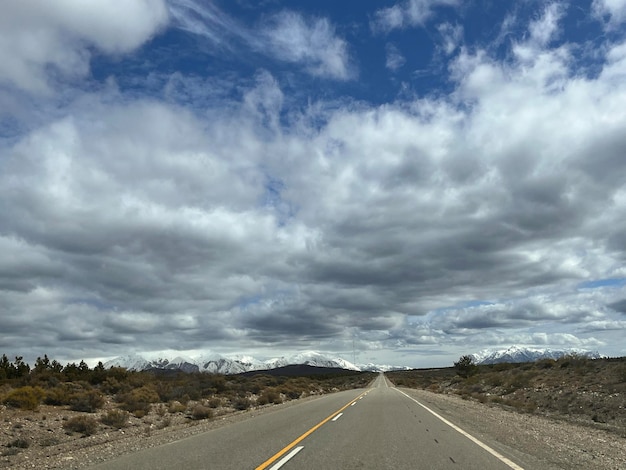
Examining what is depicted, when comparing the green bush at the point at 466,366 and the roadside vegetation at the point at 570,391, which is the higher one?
the green bush at the point at 466,366

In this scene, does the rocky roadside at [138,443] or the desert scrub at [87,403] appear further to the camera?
the desert scrub at [87,403]

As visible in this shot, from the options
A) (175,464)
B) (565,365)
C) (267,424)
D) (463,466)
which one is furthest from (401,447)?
(565,365)

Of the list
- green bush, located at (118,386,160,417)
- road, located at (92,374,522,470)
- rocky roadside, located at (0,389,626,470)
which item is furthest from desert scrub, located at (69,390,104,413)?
road, located at (92,374,522,470)

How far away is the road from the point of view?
32.7 feet

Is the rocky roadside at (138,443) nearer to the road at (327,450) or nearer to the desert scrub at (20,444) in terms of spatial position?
the desert scrub at (20,444)

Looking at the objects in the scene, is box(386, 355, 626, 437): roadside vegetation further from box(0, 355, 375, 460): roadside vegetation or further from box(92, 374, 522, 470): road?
box(0, 355, 375, 460): roadside vegetation

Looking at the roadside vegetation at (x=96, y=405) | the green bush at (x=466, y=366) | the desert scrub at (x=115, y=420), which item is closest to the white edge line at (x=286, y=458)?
the roadside vegetation at (x=96, y=405)

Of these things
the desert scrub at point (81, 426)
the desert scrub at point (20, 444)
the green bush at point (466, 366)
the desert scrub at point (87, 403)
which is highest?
the green bush at point (466, 366)

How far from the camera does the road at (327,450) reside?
997cm

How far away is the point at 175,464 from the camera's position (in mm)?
10344

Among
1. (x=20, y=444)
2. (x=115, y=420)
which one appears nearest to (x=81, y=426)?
(x=115, y=420)

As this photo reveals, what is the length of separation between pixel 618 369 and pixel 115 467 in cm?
3401

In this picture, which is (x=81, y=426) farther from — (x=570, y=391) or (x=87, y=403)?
(x=570, y=391)

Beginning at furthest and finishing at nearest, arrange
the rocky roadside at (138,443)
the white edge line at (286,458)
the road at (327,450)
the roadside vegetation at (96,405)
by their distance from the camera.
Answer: the roadside vegetation at (96,405)
the rocky roadside at (138,443)
the road at (327,450)
the white edge line at (286,458)
